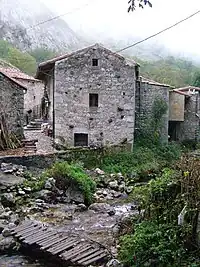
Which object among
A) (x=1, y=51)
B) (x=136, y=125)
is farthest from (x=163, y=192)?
(x=1, y=51)

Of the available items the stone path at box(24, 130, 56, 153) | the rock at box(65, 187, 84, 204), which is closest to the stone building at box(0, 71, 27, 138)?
the stone path at box(24, 130, 56, 153)

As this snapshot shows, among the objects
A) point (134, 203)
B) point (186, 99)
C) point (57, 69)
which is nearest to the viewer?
point (134, 203)

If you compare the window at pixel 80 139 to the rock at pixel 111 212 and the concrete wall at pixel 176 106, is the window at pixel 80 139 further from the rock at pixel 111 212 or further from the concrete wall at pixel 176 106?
the rock at pixel 111 212

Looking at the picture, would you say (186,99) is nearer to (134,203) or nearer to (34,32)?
(134,203)

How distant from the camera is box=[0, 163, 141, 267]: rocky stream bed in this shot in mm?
8391

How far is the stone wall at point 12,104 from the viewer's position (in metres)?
17.1

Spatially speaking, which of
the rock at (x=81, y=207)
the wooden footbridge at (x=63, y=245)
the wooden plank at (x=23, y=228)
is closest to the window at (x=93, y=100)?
the rock at (x=81, y=207)

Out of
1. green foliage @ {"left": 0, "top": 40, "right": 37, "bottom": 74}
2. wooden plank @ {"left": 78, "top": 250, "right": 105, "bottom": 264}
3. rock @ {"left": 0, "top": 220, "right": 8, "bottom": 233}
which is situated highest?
green foliage @ {"left": 0, "top": 40, "right": 37, "bottom": 74}

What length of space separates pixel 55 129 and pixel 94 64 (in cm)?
353

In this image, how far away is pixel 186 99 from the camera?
27.5 m

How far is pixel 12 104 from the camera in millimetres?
17375

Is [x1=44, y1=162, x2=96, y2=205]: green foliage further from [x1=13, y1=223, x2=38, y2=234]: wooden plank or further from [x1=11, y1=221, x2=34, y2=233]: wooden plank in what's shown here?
[x1=13, y1=223, x2=38, y2=234]: wooden plank

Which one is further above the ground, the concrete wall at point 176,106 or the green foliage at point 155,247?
the concrete wall at point 176,106

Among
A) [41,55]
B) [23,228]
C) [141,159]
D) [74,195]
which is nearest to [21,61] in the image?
[41,55]
